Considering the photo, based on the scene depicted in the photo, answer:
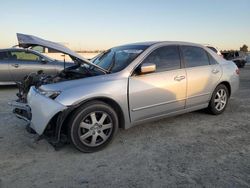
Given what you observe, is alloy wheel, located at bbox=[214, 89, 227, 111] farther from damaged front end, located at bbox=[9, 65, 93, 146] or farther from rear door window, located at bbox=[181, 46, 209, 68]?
damaged front end, located at bbox=[9, 65, 93, 146]

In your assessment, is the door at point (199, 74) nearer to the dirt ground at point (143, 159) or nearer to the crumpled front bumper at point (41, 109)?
the dirt ground at point (143, 159)

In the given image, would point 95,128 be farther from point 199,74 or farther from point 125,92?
point 199,74

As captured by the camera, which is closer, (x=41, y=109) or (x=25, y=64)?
(x=41, y=109)

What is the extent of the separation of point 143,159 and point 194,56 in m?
2.57

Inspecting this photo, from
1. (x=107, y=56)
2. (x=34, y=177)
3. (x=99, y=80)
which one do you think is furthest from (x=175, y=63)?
(x=34, y=177)

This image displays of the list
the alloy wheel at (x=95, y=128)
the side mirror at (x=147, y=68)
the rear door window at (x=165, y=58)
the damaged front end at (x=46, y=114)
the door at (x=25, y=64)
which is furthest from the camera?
the door at (x=25, y=64)

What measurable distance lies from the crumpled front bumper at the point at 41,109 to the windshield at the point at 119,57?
45.2 inches

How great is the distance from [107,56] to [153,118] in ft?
4.92

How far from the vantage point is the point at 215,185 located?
10.1 ft

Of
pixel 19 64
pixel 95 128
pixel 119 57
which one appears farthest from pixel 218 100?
pixel 19 64

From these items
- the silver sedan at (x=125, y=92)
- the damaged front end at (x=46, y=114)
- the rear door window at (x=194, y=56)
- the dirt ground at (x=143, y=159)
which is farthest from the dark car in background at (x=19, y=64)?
the rear door window at (x=194, y=56)

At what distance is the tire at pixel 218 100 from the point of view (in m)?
5.78

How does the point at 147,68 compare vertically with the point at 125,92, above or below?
above

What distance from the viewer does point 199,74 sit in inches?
210
